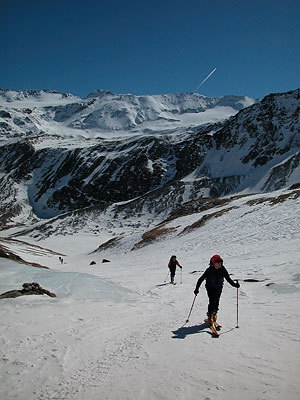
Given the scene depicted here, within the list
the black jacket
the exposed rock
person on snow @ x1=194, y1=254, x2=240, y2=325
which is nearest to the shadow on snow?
person on snow @ x1=194, y1=254, x2=240, y2=325

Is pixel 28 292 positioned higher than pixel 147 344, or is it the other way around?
pixel 28 292

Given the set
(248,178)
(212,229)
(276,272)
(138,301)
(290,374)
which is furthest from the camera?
(248,178)

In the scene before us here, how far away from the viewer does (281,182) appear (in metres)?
112

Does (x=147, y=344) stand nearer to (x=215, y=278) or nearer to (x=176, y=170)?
(x=215, y=278)

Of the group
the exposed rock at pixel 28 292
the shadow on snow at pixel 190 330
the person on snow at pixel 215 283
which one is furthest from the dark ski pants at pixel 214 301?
the exposed rock at pixel 28 292

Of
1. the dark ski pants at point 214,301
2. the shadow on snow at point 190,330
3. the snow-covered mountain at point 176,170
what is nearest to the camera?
the shadow on snow at point 190,330

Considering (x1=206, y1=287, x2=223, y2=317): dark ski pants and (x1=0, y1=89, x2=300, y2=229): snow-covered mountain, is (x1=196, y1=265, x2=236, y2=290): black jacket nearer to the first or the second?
(x1=206, y1=287, x2=223, y2=317): dark ski pants

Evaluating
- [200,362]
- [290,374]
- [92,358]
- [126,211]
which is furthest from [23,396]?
[126,211]

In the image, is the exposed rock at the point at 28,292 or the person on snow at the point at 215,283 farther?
the exposed rock at the point at 28,292

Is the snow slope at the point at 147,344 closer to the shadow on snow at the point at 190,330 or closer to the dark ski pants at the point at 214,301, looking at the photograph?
the shadow on snow at the point at 190,330

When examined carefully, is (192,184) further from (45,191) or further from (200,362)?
(200,362)

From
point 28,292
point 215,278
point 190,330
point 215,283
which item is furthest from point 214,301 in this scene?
point 28,292

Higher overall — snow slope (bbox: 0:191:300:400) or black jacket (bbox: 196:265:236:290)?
black jacket (bbox: 196:265:236:290)

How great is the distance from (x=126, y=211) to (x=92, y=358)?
428ft
